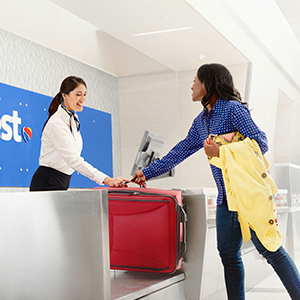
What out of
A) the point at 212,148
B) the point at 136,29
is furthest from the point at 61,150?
the point at 136,29

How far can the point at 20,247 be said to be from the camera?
144cm

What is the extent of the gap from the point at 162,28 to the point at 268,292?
271 centimetres

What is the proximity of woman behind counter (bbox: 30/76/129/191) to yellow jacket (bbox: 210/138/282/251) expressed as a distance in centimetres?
75

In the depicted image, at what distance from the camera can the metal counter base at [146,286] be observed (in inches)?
80.6

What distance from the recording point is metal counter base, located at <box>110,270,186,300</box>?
6.72 feet

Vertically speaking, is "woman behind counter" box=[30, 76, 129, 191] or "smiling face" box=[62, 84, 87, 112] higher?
"smiling face" box=[62, 84, 87, 112]

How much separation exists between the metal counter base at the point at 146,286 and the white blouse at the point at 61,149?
60 cm

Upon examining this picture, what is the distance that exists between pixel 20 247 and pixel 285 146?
779 cm

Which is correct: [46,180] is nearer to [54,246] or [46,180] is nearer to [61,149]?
[61,149]

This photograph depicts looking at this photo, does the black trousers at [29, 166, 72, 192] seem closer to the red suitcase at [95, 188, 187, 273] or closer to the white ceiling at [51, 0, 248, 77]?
the red suitcase at [95, 188, 187, 273]

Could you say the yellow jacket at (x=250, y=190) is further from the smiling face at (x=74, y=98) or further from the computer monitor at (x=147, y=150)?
the computer monitor at (x=147, y=150)

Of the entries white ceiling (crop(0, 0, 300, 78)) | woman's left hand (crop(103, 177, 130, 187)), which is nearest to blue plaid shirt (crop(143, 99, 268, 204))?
woman's left hand (crop(103, 177, 130, 187))

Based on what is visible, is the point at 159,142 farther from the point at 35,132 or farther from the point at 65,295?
the point at 65,295

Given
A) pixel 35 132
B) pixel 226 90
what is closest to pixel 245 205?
pixel 226 90
